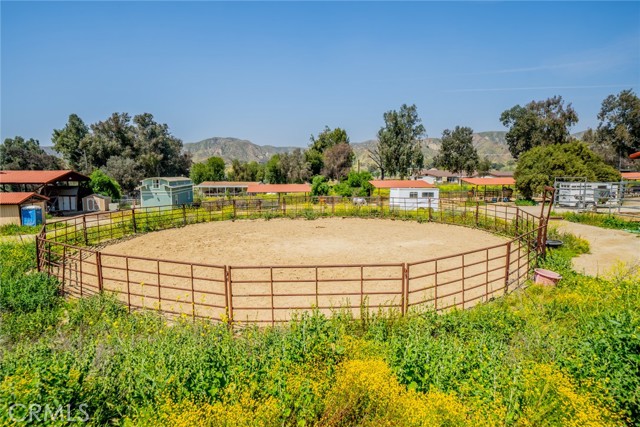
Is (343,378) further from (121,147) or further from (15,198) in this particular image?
(121,147)

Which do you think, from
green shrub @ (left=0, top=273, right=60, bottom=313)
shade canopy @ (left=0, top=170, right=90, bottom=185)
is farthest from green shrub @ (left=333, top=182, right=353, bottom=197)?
green shrub @ (left=0, top=273, right=60, bottom=313)

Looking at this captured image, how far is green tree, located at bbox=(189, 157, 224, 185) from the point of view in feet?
227

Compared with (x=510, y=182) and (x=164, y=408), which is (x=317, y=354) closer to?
(x=164, y=408)

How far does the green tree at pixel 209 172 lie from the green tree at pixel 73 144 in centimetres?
1975

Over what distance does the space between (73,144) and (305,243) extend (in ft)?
166

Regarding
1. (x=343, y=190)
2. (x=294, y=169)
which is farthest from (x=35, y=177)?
(x=294, y=169)

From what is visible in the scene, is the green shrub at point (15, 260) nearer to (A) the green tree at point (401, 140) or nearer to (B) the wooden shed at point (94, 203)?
(B) the wooden shed at point (94, 203)

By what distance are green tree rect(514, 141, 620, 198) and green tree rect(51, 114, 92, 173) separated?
177 feet

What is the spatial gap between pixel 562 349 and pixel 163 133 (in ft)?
208

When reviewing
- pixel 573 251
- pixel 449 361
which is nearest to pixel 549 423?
pixel 449 361

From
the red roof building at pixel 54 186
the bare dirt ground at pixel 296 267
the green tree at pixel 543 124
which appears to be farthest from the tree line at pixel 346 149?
the bare dirt ground at pixel 296 267

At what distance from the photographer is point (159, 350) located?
5.02 metres

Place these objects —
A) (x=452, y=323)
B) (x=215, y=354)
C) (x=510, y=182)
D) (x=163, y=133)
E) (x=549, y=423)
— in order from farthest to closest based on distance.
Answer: (x=163, y=133) < (x=510, y=182) < (x=452, y=323) < (x=215, y=354) < (x=549, y=423)

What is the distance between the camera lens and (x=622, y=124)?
51094mm
